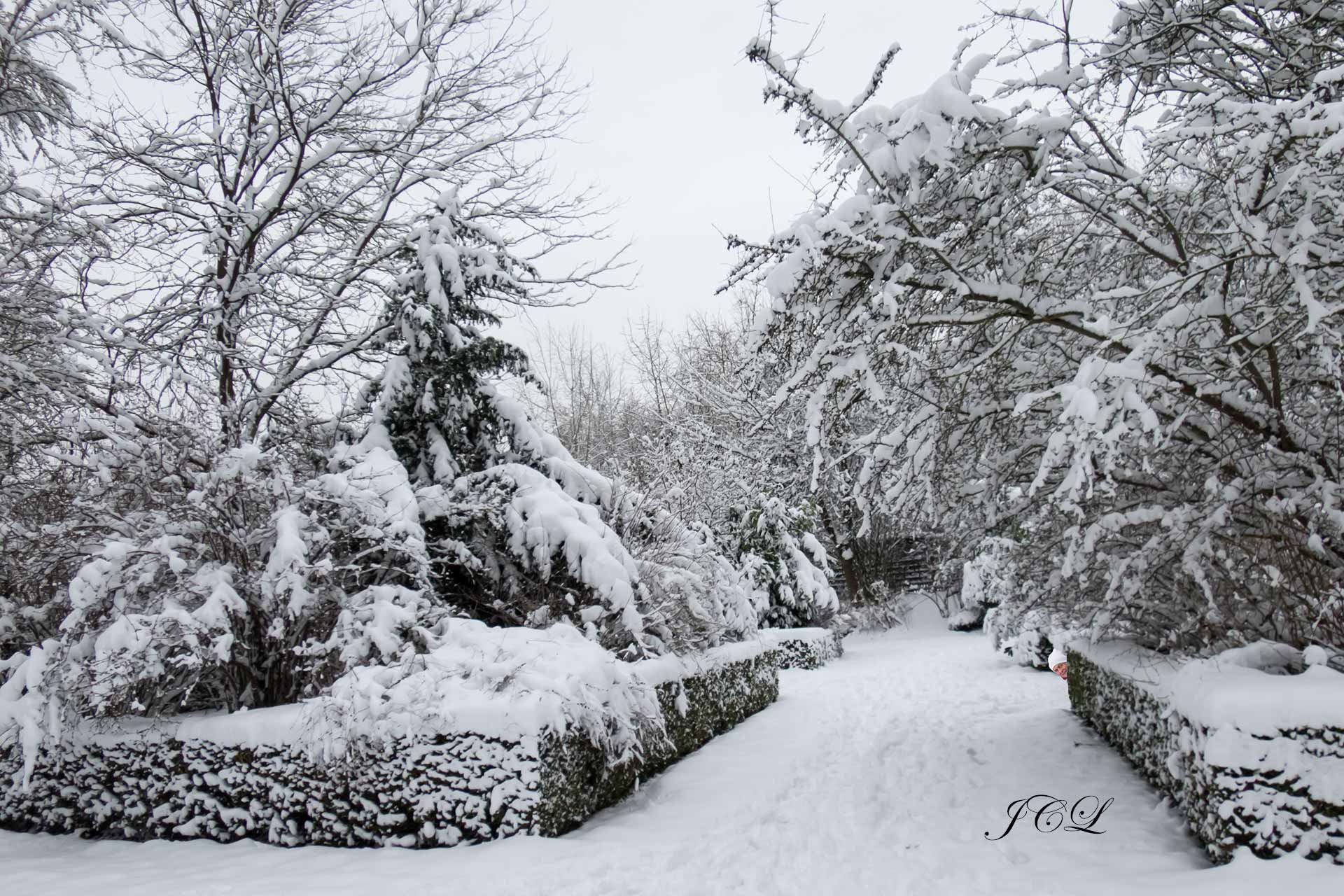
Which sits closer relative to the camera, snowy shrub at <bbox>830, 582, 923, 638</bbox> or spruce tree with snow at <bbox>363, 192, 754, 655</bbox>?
spruce tree with snow at <bbox>363, 192, 754, 655</bbox>

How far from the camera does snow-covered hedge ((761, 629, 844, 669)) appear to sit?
1331cm

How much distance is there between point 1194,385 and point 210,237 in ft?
27.8

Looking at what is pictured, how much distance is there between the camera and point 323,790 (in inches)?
183

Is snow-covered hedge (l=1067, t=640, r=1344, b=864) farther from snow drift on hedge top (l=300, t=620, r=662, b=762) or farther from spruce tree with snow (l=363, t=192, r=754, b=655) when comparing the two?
spruce tree with snow (l=363, t=192, r=754, b=655)

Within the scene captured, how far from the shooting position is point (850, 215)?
173 inches

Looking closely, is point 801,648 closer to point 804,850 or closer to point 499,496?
point 499,496

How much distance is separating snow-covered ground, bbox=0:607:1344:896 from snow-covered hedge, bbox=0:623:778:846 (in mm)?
151

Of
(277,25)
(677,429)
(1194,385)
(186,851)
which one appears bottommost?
(186,851)

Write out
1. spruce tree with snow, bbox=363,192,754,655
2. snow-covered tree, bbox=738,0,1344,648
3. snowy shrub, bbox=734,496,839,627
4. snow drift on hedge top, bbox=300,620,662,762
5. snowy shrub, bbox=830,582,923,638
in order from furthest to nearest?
snowy shrub, bbox=830,582,923,638
snowy shrub, bbox=734,496,839,627
spruce tree with snow, bbox=363,192,754,655
snow drift on hedge top, bbox=300,620,662,762
snow-covered tree, bbox=738,0,1344,648

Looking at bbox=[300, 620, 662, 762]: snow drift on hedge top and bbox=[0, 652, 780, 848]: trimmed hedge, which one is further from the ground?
bbox=[300, 620, 662, 762]: snow drift on hedge top

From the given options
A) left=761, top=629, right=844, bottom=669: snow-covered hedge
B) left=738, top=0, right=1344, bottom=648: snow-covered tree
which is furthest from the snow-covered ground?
left=761, top=629, right=844, bottom=669: snow-covered hedge

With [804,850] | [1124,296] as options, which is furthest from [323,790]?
[1124,296]

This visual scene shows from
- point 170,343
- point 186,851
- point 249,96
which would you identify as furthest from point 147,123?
point 186,851

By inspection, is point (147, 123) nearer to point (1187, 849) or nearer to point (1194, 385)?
point (1194, 385)
